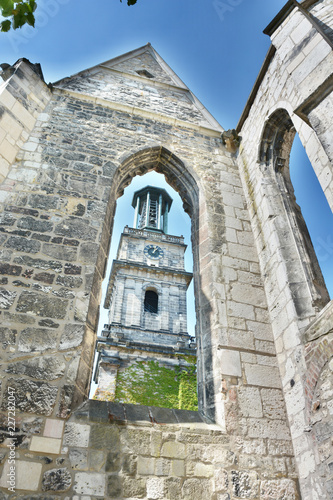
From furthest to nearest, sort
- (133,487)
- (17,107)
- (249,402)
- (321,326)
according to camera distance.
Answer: (17,107), (249,402), (321,326), (133,487)

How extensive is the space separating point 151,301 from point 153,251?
3.86 meters

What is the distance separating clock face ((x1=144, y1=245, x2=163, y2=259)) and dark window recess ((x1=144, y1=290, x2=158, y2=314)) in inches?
105

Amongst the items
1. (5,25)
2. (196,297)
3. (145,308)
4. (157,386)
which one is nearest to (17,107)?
(5,25)

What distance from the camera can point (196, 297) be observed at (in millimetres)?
4352

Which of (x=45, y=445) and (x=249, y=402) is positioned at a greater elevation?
(x=249, y=402)

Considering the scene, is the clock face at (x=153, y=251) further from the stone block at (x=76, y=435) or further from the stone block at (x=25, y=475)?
the stone block at (x=25, y=475)

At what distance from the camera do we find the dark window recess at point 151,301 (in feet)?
79.3

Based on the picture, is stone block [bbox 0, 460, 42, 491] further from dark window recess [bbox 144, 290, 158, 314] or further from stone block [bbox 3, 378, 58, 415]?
dark window recess [bbox 144, 290, 158, 314]

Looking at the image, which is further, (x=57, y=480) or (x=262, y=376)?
(x=262, y=376)

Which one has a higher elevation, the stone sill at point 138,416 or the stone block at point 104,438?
the stone sill at point 138,416

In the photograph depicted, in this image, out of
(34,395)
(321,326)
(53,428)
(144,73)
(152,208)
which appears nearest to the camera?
(53,428)

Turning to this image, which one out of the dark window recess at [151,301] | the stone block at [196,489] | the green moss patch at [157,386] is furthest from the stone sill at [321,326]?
the dark window recess at [151,301]

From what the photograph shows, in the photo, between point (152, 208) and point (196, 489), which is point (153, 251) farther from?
point (196, 489)

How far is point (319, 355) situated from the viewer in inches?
118
